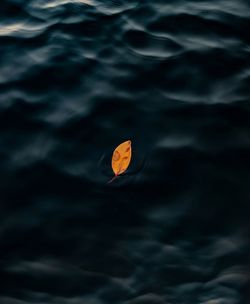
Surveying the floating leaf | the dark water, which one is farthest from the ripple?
the floating leaf

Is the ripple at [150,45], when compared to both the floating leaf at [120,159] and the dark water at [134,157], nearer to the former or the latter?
the dark water at [134,157]

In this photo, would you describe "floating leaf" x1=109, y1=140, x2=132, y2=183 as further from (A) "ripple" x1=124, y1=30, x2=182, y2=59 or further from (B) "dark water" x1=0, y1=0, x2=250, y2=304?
(A) "ripple" x1=124, y1=30, x2=182, y2=59

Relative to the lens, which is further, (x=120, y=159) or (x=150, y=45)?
(x=150, y=45)

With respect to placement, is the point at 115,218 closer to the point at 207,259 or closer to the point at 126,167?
the point at 126,167

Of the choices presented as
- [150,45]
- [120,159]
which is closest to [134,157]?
[120,159]

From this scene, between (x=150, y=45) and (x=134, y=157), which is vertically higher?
(x=150, y=45)

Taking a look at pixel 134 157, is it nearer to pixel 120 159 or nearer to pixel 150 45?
pixel 120 159
